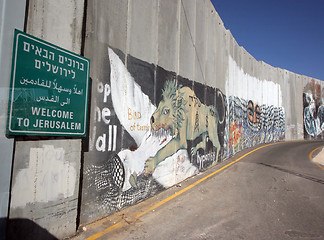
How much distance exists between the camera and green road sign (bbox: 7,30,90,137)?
2.87m

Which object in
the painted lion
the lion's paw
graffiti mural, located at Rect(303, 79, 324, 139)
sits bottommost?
the lion's paw

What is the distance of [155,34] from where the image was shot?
5.88 meters

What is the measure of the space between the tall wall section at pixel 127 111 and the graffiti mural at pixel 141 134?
2 cm

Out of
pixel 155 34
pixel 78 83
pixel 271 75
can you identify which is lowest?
pixel 78 83

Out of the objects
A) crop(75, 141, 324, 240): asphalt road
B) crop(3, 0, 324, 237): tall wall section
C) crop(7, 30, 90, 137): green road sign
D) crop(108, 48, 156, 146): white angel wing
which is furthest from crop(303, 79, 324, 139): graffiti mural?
crop(7, 30, 90, 137): green road sign

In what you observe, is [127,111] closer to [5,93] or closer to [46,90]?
[46,90]

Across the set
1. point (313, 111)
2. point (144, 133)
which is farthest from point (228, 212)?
point (313, 111)

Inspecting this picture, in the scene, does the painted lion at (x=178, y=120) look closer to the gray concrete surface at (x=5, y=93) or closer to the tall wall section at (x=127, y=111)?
the tall wall section at (x=127, y=111)

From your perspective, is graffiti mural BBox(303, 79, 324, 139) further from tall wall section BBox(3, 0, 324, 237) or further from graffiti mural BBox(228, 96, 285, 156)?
tall wall section BBox(3, 0, 324, 237)

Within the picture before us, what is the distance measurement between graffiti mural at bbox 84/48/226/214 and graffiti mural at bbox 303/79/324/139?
25.8m

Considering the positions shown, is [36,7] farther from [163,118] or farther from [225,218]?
[225,218]

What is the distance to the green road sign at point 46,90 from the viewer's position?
2.87 m

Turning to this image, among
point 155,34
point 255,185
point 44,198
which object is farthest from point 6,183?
point 255,185

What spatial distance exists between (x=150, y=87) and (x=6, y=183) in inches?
148
